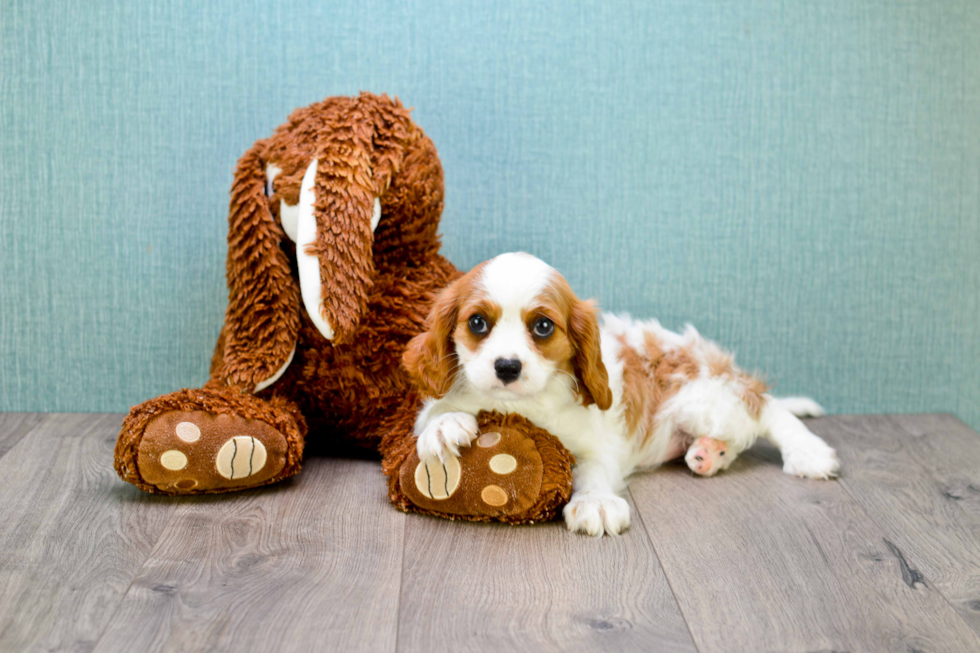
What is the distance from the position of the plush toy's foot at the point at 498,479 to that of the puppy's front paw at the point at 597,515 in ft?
0.11

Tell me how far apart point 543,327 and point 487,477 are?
0.29m

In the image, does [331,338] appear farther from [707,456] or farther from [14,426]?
[14,426]

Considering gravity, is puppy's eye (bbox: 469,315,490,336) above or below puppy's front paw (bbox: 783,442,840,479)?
above

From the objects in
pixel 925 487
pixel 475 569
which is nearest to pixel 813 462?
pixel 925 487

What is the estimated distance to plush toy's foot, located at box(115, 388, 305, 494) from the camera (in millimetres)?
1591

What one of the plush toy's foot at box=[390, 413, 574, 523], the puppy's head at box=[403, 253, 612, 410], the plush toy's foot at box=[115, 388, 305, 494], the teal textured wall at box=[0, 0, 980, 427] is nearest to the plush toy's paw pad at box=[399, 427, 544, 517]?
the plush toy's foot at box=[390, 413, 574, 523]

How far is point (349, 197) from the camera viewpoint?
1.67 metres

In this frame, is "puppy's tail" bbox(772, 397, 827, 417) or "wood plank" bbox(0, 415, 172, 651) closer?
"wood plank" bbox(0, 415, 172, 651)

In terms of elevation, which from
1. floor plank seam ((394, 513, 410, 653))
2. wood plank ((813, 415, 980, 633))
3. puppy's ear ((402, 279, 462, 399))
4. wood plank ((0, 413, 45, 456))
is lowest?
wood plank ((0, 413, 45, 456))

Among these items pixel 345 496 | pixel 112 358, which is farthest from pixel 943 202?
pixel 112 358

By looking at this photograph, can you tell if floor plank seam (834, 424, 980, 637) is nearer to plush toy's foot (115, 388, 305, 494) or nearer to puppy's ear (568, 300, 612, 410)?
puppy's ear (568, 300, 612, 410)

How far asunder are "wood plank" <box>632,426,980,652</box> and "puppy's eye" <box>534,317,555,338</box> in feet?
1.36

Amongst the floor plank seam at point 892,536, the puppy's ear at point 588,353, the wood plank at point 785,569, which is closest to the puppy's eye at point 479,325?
the puppy's ear at point 588,353

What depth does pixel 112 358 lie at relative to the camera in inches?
87.7
